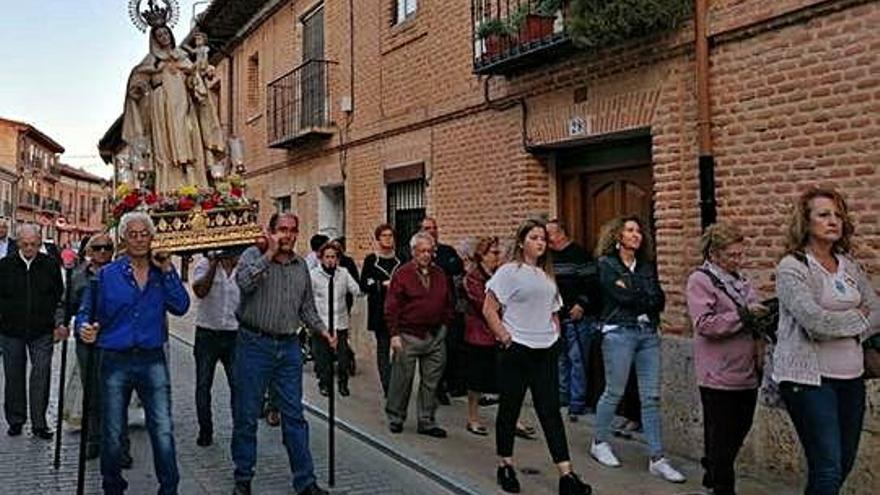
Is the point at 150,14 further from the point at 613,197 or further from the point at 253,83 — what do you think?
the point at 253,83

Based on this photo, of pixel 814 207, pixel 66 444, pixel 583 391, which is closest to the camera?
pixel 814 207

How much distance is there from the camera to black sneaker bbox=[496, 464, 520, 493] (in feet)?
18.9

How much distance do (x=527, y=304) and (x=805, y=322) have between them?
1926 mm

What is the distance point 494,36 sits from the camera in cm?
890

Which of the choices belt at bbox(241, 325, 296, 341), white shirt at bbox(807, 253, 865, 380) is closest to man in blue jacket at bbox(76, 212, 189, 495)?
belt at bbox(241, 325, 296, 341)

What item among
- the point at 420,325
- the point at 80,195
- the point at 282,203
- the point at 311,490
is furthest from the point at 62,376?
the point at 80,195

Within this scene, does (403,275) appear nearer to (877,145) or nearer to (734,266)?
(734,266)

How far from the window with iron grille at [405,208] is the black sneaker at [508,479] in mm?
6132

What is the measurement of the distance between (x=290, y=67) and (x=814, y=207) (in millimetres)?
13429

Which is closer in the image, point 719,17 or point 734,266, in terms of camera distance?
point 734,266

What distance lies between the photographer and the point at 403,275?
24.5ft

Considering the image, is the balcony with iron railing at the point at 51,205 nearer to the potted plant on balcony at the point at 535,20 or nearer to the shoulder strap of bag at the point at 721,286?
the potted plant on balcony at the point at 535,20

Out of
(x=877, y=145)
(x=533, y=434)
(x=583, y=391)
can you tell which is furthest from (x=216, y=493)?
(x=877, y=145)

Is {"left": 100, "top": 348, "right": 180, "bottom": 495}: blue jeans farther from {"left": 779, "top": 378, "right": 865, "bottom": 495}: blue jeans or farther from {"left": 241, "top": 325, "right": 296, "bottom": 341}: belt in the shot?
{"left": 779, "top": 378, "right": 865, "bottom": 495}: blue jeans
